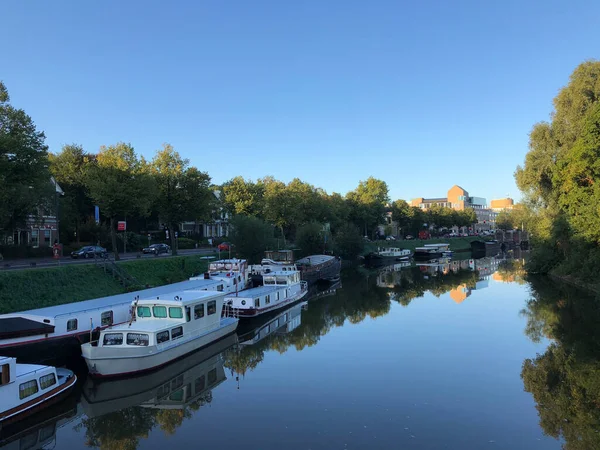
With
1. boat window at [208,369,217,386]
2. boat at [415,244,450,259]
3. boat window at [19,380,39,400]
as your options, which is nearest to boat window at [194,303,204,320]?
boat window at [208,369,217,386]

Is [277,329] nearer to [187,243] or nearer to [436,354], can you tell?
[436,354]

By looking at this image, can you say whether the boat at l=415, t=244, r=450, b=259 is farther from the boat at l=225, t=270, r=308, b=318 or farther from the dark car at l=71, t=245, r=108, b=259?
the dark car at l=71, t=245, r=108, b=259

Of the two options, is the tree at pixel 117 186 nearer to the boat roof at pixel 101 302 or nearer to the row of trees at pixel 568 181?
the boat roof at pixel 101 302

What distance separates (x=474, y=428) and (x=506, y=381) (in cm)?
598

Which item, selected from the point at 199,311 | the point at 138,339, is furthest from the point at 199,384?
the point at 199,311

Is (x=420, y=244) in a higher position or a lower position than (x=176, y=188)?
lower

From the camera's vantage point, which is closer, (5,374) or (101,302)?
(5,374)

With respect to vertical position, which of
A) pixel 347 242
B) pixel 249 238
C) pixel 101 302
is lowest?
pixel 101 302

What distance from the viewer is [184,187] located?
185ft

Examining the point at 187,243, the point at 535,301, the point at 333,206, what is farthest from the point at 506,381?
the point at 333,206

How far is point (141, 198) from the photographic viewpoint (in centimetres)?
4666

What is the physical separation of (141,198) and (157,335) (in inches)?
1089

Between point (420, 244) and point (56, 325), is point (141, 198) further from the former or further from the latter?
point (420, 244)

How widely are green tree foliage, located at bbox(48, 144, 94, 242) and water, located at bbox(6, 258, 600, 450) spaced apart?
48.5m
